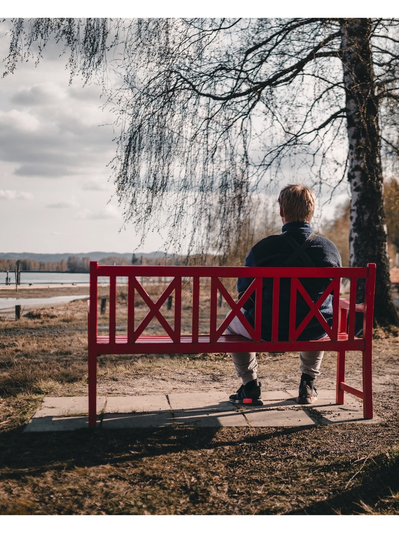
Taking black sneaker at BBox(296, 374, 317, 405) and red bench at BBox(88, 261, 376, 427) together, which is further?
black sneaker at BBox(296, 374, 317, 405)

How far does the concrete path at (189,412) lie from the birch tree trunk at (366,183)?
471 centimetres

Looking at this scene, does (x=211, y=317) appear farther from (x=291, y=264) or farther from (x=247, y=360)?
(x=291, y=264)

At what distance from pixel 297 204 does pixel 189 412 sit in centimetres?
177

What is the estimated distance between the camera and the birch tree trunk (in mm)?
8430

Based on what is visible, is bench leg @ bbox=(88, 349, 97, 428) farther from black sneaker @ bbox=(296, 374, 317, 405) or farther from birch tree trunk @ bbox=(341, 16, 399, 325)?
birch tree trunk @ bbox=(341, 16, 399, 325)

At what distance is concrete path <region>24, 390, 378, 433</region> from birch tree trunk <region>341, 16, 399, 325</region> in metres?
4.71

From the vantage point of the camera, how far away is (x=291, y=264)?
13.1ft

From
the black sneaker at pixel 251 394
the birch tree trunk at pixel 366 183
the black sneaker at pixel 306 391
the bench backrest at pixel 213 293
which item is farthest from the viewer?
the birch tree trunk at pixel 366 183

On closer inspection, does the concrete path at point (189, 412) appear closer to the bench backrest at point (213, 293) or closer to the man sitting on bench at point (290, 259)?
the man sitting on bench at point (290, 259)

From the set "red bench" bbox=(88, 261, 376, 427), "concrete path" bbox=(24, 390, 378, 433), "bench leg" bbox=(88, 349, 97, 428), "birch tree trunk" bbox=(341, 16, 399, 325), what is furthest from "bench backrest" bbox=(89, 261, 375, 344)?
"birch tree trunk" bbox=(341, 16, 399, 325)

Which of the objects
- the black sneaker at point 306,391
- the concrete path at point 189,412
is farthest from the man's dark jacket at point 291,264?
the concrete path at point 189,412

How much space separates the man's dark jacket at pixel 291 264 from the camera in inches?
157

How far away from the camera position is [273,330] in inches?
153

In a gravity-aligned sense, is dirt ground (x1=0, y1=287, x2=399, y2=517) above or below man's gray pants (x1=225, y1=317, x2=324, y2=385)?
below
